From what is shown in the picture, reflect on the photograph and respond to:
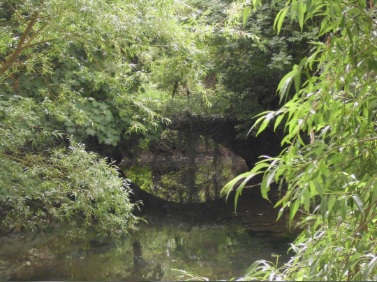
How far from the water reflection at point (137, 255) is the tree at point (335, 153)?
210 inches

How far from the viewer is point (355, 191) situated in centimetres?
153

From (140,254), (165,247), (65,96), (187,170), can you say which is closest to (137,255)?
(140,254)

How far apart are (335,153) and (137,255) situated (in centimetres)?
719

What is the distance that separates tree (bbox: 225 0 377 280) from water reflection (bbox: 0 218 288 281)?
17.5ft

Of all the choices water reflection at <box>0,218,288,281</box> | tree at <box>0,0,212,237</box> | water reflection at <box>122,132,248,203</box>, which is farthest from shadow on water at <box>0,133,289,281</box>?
tree at <box>0,0,212,237</box>

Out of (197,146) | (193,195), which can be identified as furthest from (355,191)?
(197,146)

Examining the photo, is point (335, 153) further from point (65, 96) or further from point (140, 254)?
point (140, 254)

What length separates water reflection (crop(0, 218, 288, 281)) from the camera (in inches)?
290

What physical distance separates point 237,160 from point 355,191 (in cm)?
1532

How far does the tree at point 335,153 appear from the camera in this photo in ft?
4.72

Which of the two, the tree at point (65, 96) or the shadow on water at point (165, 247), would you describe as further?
the shadow on water at point (165, 247)

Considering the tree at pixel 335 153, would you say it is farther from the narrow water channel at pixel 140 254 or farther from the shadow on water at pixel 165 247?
the narrow water channel at pixel 140 254

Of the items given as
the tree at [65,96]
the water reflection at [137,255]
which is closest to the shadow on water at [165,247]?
the water reflection at [137,255]

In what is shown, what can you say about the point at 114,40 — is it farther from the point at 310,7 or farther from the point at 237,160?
the point at 237,160
